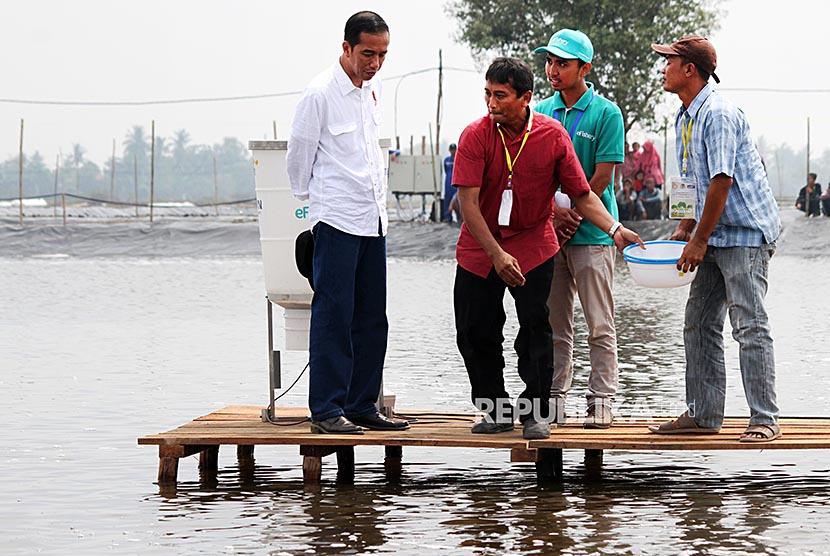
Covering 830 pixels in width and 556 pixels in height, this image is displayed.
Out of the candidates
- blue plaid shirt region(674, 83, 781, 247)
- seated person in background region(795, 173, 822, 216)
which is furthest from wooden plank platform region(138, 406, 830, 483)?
seated person in background region(795, 173, 822, 216)

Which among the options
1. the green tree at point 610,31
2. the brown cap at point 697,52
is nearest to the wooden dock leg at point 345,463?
the brown cap at point 697,52

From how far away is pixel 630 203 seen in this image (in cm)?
3212

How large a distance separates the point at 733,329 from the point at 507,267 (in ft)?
3.55

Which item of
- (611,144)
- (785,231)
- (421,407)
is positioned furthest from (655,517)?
(785,231)

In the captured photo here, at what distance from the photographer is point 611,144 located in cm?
685

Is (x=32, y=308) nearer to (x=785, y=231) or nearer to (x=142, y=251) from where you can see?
(x=142, y=251)

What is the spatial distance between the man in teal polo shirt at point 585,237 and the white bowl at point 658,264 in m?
0.28

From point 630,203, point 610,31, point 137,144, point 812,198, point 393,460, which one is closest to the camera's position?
point 393,460

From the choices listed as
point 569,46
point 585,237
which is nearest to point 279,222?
point 585,237

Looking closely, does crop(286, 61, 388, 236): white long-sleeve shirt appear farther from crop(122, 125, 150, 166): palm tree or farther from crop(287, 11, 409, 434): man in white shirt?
crop(122, 125, 150, 166): palm tree

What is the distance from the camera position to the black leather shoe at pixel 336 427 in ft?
21.5

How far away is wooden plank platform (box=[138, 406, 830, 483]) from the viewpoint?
6285 millimetres

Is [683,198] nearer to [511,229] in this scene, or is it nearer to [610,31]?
[511,229]

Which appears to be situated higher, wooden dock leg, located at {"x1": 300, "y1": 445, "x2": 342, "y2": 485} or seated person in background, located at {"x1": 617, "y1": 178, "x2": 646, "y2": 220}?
seated person in background, located at {"x1": 617, "y1": 178, "x2": 646, "y2": 220}
